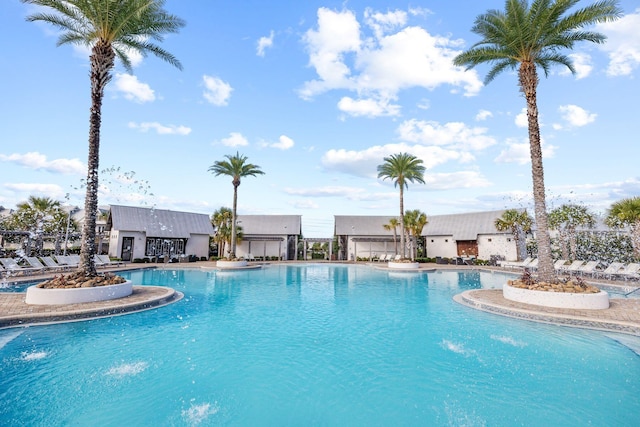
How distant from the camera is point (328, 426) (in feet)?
14.0

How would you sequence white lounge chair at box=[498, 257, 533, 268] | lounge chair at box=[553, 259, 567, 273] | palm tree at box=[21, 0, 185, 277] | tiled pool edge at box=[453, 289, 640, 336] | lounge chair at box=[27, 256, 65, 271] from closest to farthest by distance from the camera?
1. tiled pool edge at box=[453, 289, 640, 336]
2. palm tree at box=[21, 0, 185, 277]
3. lounge chair at box=[27, 256, 65, 271]
4. lounge chair at box=[553, 259, 567, 273]
5. white lounge chair at box=[498, 257, 533, 268]

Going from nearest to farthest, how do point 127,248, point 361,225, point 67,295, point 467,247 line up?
point 67,295, point 127,248, point 467,247, point 361,225

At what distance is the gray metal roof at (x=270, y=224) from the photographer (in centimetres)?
3962

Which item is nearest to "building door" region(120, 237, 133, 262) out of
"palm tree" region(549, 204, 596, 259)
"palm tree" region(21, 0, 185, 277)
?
"palm tree" region(21, 0, 185, 277)

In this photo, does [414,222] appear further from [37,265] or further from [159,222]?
[37,265]

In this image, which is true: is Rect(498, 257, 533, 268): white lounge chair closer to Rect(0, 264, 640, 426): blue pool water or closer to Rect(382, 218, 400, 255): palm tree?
Rect(382, 218, 400, 255): palm tree

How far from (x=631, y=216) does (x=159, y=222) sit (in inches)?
1641

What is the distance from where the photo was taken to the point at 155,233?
32.8 m

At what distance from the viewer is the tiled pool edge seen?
8.41 m

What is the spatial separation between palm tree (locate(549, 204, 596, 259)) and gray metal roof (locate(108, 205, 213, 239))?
36.3m

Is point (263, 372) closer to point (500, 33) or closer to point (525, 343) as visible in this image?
point (525, 343)

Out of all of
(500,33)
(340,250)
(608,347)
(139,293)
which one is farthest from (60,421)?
(340,250)

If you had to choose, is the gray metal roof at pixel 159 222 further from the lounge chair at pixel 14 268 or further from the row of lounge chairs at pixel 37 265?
the lounge chair at pixel 14 268

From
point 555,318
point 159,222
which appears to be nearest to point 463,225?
point 555,318
